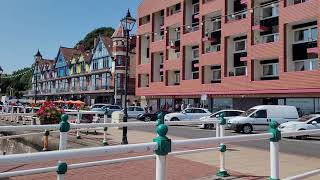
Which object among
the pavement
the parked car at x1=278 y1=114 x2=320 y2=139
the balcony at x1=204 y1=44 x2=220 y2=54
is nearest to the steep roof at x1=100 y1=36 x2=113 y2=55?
the balcony at x1=204 y1=44 x2=220 y2=54

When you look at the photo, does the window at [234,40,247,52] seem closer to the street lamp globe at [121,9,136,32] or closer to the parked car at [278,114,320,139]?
the parked car at [278,114,320,139]

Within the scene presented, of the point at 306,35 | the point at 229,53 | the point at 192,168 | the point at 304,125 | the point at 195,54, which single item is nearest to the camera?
the point at 192,168

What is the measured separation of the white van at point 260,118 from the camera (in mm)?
28203

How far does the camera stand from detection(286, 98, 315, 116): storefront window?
121ft

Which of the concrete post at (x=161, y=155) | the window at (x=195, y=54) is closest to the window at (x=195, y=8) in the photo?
the window at (x=195, y=54)

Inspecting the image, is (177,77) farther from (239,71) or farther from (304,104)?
(304,104)

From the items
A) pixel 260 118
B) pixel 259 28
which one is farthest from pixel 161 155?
pixel 259 28

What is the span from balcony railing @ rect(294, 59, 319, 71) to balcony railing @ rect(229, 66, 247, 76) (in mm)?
6037

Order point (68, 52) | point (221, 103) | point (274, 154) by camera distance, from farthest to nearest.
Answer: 1. point (68, 52)
2. point (221, 103)
3. point (274, 154)

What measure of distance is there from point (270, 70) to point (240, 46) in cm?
473

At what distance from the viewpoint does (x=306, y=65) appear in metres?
36.9

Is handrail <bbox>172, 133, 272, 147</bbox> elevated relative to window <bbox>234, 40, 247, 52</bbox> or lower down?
lower down

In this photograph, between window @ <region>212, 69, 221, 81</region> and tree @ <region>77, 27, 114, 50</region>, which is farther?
tree @ <region>77, 27, 114, 50</region>

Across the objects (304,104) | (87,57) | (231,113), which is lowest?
(231,113)
